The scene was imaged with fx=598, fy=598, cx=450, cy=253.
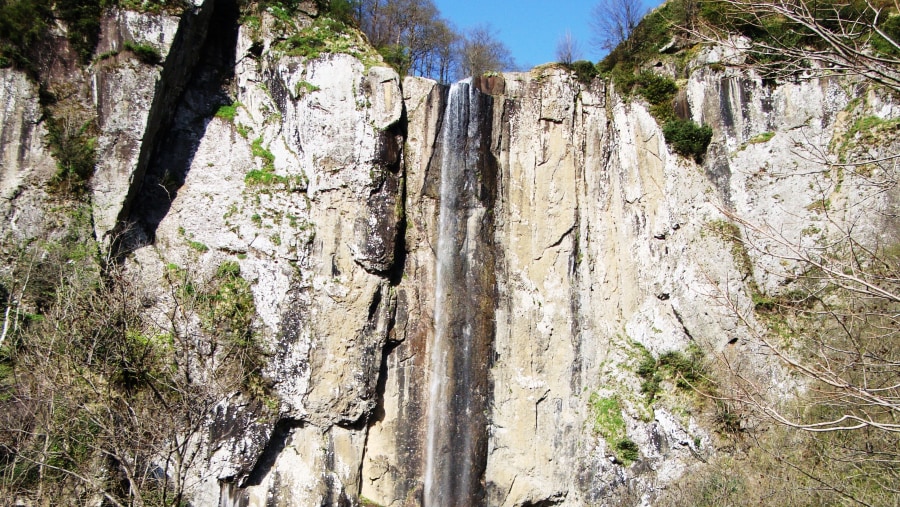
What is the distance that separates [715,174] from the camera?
14.8 meters

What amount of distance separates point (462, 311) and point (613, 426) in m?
4.49

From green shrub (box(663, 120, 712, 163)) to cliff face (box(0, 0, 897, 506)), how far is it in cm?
32

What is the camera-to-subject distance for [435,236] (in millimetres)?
14906

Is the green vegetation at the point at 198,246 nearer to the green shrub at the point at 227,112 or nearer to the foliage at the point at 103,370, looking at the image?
the foliage at the point at 103,370

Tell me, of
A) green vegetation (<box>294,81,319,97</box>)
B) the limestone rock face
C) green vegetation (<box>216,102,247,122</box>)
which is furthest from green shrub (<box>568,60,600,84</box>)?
the limestone rock face

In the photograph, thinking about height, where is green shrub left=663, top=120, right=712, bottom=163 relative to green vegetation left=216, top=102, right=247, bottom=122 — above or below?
below

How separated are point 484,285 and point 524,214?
210 cm

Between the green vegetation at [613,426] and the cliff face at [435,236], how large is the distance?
71 mm

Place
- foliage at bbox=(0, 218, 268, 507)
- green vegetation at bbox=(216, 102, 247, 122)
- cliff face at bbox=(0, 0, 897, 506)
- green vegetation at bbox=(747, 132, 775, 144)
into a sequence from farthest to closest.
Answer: green vegetation at bbox=(216, 102, 247, 122)
green vegetation at bbox=(747, 132, 775, 144)
cliff face at bbox=(0, 0, 897, 506)
foliage at bbox=(0, 218, 268, 507)

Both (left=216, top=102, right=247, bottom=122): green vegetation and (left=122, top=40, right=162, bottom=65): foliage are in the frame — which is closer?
(left=122, top=40, right=162, bottom=65): foliage

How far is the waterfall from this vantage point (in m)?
14.1

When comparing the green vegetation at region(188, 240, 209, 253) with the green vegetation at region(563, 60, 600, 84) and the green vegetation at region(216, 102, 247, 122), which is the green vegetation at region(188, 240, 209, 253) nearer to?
the green vegetation at region(216, 102, 247, 122)

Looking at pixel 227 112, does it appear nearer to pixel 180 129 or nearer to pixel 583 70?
pixel 180 129

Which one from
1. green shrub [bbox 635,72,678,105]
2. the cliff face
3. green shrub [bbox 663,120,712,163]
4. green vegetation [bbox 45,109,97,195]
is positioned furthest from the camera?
green shrub [bbox 635,72,678,105]
